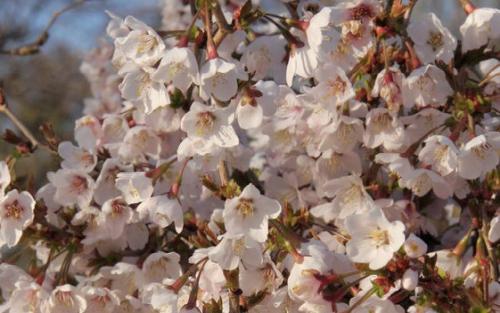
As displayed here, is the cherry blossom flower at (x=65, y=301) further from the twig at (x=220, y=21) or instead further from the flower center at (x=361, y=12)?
the flower center at (x=361, y=12)

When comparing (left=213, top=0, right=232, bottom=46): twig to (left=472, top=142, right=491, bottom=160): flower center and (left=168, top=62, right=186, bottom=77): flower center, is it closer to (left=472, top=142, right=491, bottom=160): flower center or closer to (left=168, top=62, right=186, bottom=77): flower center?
(left=168, top=62, right=186, bottom=77): flower center

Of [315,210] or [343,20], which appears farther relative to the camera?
[315,210]

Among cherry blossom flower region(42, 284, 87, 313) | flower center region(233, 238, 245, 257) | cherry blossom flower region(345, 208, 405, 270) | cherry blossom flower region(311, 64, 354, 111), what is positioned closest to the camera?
cherry blossom flower region(345, 208, 405, 270)

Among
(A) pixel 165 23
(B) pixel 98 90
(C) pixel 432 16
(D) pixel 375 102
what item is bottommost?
(B) pixel 98 90

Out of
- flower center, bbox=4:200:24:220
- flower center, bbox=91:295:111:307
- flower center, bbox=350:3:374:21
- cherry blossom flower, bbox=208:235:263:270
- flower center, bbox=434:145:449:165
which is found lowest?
flower center, bbox=91:295:111:307

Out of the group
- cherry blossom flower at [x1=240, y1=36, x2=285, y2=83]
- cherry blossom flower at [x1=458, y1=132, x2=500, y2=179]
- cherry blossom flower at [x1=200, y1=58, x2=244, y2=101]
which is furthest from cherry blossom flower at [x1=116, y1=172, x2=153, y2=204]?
cherry blossom flower at [x1=458, y1=132, x2=500, y2=179]

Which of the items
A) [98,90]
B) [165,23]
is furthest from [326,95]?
[98,90]

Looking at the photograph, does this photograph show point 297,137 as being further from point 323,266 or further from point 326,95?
point 323,266

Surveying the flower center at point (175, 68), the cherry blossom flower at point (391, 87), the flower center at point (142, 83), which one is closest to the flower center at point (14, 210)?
the flower center at point (142, 83)

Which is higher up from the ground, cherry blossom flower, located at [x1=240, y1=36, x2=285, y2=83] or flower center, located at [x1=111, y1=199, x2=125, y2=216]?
cherry blossom flower, located at [x1=240, y1=36, x2=285, y2=83]
